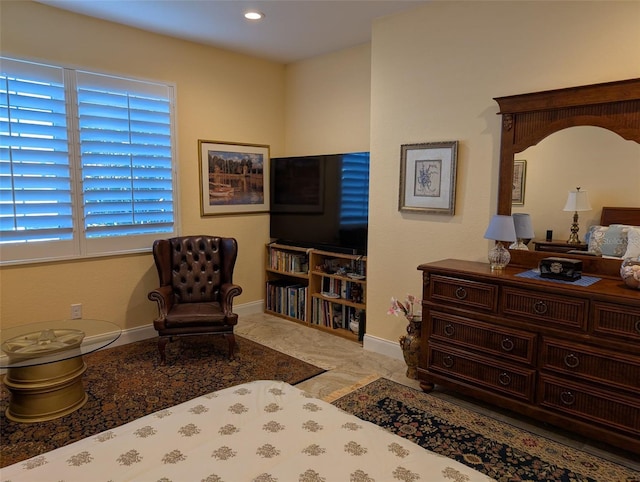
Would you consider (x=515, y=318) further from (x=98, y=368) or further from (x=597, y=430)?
(x=98, y=368)

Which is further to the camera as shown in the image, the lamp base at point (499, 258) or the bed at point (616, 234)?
the lamp base at point (499, 258)

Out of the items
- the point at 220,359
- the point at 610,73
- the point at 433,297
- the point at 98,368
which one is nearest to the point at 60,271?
the point at 98,368

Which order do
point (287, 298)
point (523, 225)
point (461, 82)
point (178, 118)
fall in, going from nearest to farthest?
1. point (523, 225)
2. point (461, 82)
3. point (178, 118)
4. point (287, 298)

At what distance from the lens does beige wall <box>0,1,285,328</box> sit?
11.4 ft

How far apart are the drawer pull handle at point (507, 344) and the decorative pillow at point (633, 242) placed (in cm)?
86

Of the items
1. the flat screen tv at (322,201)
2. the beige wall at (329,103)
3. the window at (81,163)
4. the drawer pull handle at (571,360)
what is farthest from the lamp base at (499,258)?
the window at (81,163)

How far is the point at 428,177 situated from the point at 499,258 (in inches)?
36.9

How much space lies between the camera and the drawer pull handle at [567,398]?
2.46 meters

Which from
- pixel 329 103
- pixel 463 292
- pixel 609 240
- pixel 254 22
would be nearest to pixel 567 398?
pixel 463 292

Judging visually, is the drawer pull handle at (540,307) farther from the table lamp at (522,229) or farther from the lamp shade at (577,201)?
the lamp shade at (577,201)

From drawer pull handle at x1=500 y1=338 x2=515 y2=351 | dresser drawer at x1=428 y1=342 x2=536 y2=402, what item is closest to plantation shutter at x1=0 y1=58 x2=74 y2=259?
dresser drawer at x1=428 y1=342 x2=536 y2=402

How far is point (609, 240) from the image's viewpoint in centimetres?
270

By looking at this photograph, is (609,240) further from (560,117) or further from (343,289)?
(343,289)

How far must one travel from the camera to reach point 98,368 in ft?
11.6
